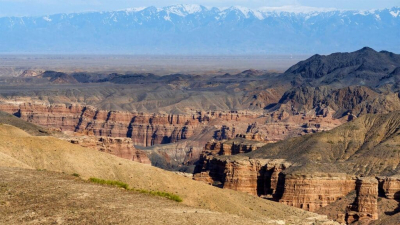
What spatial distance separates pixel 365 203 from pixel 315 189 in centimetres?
783

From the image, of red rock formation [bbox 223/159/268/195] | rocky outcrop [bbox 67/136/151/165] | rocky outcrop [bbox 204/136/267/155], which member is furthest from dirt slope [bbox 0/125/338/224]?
rocky outcrop [bbox 204/136/267/155]

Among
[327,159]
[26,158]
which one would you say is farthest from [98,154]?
[327,159]

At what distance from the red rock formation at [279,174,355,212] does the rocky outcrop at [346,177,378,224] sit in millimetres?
5217

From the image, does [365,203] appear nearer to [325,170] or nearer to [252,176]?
[325,170]

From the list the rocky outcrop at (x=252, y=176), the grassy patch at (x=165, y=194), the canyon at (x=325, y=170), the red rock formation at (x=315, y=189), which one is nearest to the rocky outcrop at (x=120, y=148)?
the canyon at (x=325, y=170)

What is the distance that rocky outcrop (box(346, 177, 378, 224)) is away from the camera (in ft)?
249

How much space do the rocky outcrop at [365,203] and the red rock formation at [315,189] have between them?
5217mm

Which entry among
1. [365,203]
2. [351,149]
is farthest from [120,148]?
[365,203]

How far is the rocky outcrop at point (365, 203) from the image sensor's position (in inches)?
2985

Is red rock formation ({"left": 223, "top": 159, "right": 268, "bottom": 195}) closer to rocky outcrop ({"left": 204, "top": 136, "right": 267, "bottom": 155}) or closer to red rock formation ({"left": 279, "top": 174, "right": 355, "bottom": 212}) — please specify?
red rock formation ({"left": 279, "top": 174, "right": 355, "bottom": 212})

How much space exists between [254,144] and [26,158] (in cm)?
6147

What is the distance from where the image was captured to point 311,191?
274 ft

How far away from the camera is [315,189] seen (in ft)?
274

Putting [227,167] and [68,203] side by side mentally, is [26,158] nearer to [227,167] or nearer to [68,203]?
[68,203]
